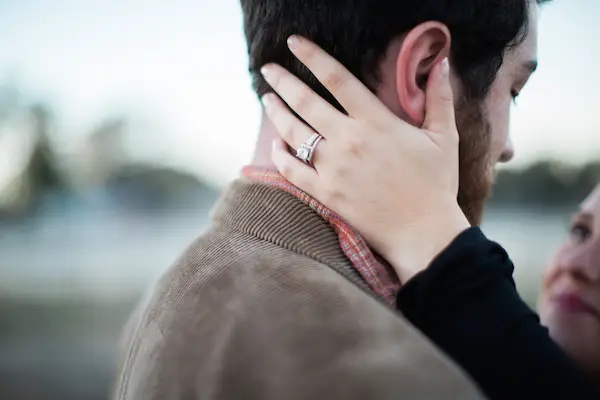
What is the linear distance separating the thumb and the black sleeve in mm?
156

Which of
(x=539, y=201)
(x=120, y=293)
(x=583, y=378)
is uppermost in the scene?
(x=583, y=378)

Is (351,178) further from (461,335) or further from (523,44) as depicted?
(523,44)

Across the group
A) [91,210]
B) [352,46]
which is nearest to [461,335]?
[352,46]

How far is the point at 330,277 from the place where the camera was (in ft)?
2.18

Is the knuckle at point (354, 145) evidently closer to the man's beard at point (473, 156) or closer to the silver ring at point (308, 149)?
the silver ring at point (308, 149)

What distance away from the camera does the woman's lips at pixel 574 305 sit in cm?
125

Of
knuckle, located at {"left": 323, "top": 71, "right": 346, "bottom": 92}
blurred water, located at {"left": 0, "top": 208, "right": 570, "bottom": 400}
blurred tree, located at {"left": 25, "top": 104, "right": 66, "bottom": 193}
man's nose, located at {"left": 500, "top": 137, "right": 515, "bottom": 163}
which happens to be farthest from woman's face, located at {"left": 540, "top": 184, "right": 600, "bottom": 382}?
blurred tree, located at {"left": 25, "top": 104, "right": 66, "bottom": 193}

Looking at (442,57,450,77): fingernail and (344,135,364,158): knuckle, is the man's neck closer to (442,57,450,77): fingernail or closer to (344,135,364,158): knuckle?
(344,135,364,158): knuckle

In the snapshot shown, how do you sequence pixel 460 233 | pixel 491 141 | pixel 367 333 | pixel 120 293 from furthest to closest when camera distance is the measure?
1. pixel 120 293
2. pixel 491 141
3. pixel 460 233
4. pixel 367 333


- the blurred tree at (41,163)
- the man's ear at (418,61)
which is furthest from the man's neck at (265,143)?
the blurred tree at (41,163)

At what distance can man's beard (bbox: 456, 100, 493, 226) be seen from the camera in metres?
0.87

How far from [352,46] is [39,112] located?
3900 mm

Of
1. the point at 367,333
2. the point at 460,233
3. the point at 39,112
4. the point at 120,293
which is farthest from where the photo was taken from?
the point at 120,293

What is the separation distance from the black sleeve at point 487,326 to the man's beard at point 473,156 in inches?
7.1
